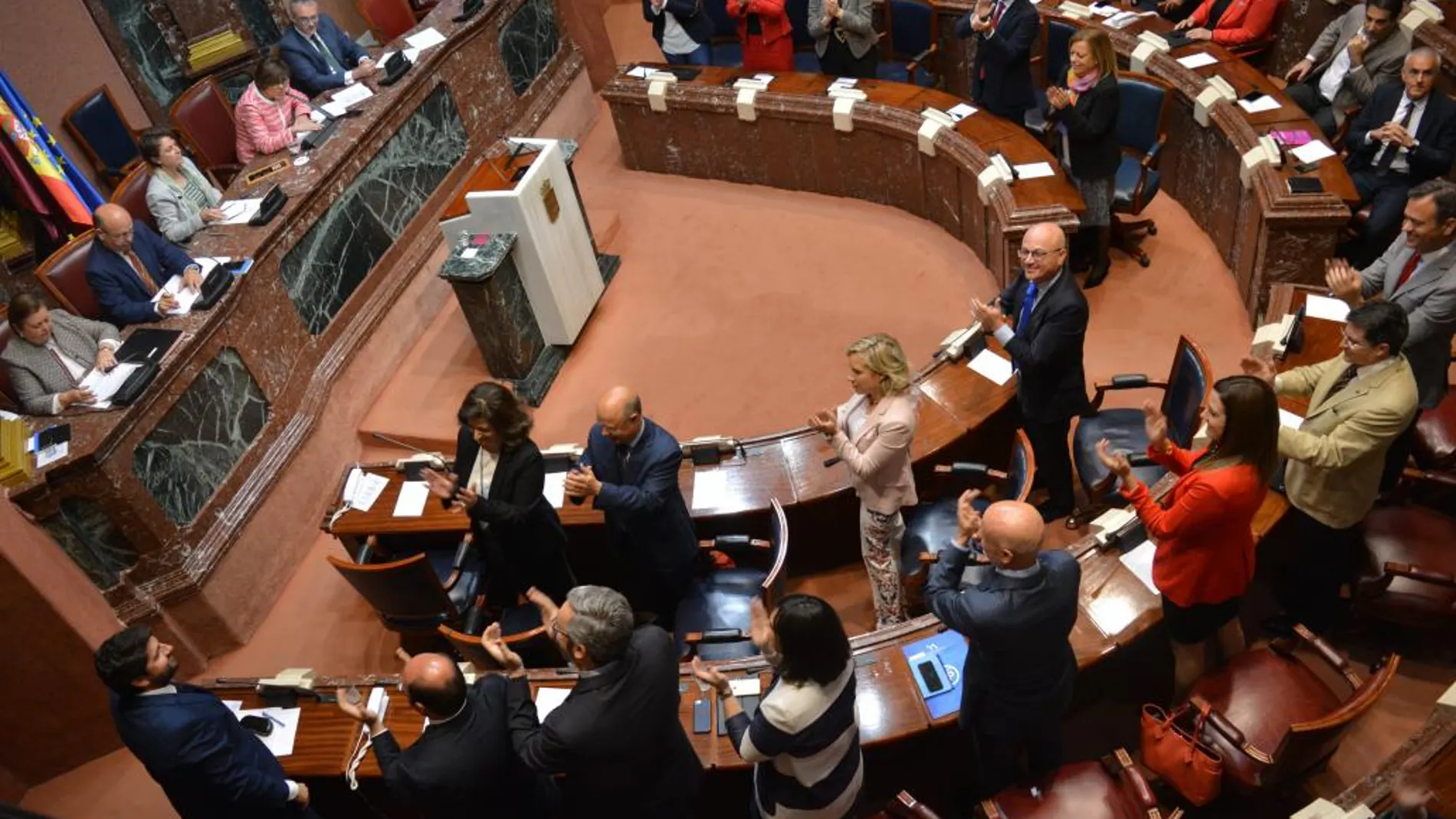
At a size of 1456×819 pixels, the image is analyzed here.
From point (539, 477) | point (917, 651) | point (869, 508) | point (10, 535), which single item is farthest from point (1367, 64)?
point (10, 535)

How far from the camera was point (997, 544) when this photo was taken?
286cm

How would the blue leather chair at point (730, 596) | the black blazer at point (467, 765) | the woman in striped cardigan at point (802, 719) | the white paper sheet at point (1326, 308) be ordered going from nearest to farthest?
the woman in striped cardigan at point (802, 719), the black blazer at point (467, 765), the blue leather chair at point (730, 596), the white paper sheet at point (1326, 308)

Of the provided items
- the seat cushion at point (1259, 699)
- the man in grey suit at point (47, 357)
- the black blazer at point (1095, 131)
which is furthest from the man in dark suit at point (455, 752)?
the black blazer at point (1095, 131)

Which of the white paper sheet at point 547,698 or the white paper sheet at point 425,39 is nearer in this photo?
the white paper sheet at point 547,698

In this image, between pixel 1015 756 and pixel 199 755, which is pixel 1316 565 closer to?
pixel 1015 756

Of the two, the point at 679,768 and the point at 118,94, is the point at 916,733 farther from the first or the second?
the point at 118,94

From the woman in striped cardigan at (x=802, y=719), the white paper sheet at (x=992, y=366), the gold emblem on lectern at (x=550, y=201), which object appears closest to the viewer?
the woman in striped cardigan at (x=802, y=719)

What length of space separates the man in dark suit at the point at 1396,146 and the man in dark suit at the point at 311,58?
5.88m

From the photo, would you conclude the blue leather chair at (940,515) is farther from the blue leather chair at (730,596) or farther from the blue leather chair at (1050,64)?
the blue leather chair at (1050,64)

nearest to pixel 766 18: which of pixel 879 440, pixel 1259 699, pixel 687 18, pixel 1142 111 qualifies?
pixel 687 18

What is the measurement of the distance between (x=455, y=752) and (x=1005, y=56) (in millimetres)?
4951

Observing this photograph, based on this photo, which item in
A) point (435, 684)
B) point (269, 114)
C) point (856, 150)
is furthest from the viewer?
point (856, 150)

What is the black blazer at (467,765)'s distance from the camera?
116 inches

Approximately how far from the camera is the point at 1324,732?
304cm
